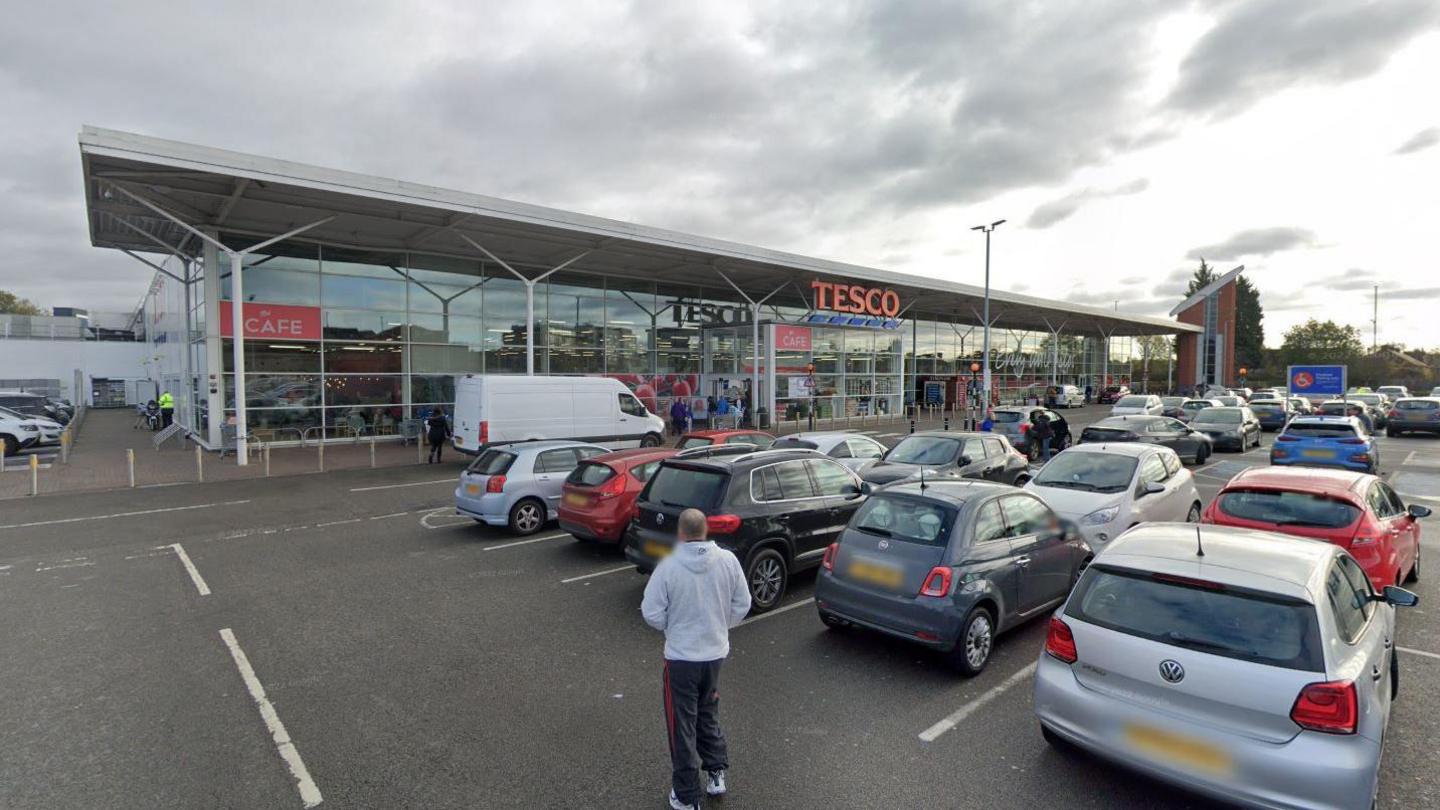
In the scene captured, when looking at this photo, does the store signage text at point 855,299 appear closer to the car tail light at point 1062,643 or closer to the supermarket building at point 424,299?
the supermarket building at point 424,299

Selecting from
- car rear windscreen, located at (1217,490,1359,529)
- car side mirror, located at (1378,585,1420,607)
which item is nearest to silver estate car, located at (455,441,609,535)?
car rear windscreen, located at (1217,490,1359,529)

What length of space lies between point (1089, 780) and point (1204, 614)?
1202 millimetres

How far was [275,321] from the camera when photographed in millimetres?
21188

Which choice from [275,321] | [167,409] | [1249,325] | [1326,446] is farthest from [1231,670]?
[1249,325]

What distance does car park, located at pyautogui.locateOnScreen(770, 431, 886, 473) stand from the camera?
12.3 metres

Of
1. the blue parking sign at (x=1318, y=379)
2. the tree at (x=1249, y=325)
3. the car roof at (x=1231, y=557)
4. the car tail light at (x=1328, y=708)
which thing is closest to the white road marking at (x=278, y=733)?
the car roof at (x=1231, y=557)

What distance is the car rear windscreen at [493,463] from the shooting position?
10.2 meters

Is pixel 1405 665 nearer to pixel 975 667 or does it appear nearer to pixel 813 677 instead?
pixel 975 667

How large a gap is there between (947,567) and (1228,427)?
20.9 metres

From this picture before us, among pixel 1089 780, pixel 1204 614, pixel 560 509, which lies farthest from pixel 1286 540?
pixel 560 509

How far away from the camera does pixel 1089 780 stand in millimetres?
3840

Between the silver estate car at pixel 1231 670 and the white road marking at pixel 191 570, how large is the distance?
335 inches

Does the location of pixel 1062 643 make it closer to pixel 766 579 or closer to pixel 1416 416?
pixel 766 579

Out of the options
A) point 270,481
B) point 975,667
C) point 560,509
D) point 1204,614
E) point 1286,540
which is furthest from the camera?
point 270,481
